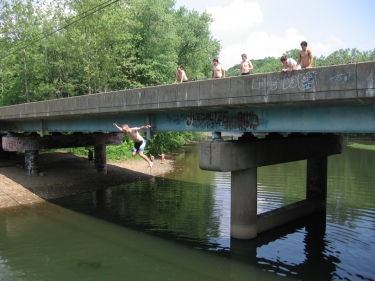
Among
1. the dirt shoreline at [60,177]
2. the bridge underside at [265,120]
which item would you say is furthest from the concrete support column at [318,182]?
the dirt shoreline at [60,177]

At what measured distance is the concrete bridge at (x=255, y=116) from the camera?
8.08 m

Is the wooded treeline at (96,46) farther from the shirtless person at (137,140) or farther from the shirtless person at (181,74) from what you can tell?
the shirtless person at (137,140)

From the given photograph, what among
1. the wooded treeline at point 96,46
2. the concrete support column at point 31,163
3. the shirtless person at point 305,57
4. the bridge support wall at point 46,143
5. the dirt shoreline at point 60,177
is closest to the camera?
the shirtless person at point 305,57

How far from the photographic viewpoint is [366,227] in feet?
43.4

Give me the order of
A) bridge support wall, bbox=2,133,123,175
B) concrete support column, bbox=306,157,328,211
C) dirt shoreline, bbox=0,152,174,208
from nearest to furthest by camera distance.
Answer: concrete support column, bbox=306,157,328,211 < dirt shoreline, bbox=0,152,174,208 < bridge support wall, bbox=2,133,123,175

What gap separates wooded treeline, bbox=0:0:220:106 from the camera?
32469 mm

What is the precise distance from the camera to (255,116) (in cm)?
1058

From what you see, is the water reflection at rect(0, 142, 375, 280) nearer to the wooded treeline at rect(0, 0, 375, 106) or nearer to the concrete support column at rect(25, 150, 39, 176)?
the concrete support column at rect(25, 150, 39, 176)

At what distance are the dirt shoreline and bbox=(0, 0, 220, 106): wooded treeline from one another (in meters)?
7.42

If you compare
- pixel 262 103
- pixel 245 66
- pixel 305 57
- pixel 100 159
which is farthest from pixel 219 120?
pixel 100 159

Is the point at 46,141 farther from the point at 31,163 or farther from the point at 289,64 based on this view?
the point at 289,64

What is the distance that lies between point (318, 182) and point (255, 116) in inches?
263

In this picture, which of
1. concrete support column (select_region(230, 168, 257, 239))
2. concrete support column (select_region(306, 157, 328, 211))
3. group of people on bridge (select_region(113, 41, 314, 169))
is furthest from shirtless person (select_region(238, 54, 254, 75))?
concrete support column (select_region(306, 157, 328, 211))

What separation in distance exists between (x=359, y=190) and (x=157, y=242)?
41.8 feet
